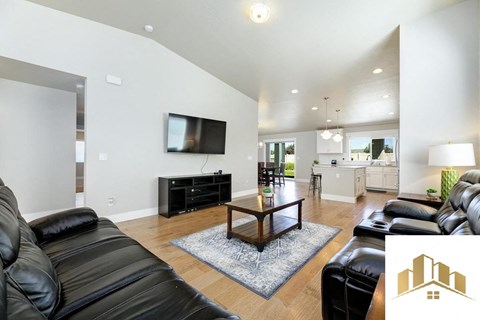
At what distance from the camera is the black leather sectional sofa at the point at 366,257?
102 centimetres

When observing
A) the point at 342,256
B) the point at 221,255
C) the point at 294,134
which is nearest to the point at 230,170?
the point at 221,255

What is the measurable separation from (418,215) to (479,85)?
→ 1984mm

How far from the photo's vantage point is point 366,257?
1032 millimetres

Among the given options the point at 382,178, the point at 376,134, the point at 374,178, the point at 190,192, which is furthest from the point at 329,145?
the point at 190,192

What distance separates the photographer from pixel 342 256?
1.31 metres

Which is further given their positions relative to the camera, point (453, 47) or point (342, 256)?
point (453, 47)

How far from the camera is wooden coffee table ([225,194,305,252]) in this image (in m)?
2.40

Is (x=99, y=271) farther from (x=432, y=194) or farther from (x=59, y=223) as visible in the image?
(x=432, y=194)

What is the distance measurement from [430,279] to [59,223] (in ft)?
7.62

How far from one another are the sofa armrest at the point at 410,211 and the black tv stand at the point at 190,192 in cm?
316

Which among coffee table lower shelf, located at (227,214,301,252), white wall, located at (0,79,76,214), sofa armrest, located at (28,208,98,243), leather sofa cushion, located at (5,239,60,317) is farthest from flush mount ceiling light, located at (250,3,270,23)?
white wall, located at (0,79,76,214)

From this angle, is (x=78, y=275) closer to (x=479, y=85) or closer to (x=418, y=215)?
(x=418, y=215)

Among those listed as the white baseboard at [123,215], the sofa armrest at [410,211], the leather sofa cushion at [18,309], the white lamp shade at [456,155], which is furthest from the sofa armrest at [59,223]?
the white lamp shade at [456,155]

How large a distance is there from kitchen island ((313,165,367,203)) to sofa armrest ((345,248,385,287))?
14.6ft
